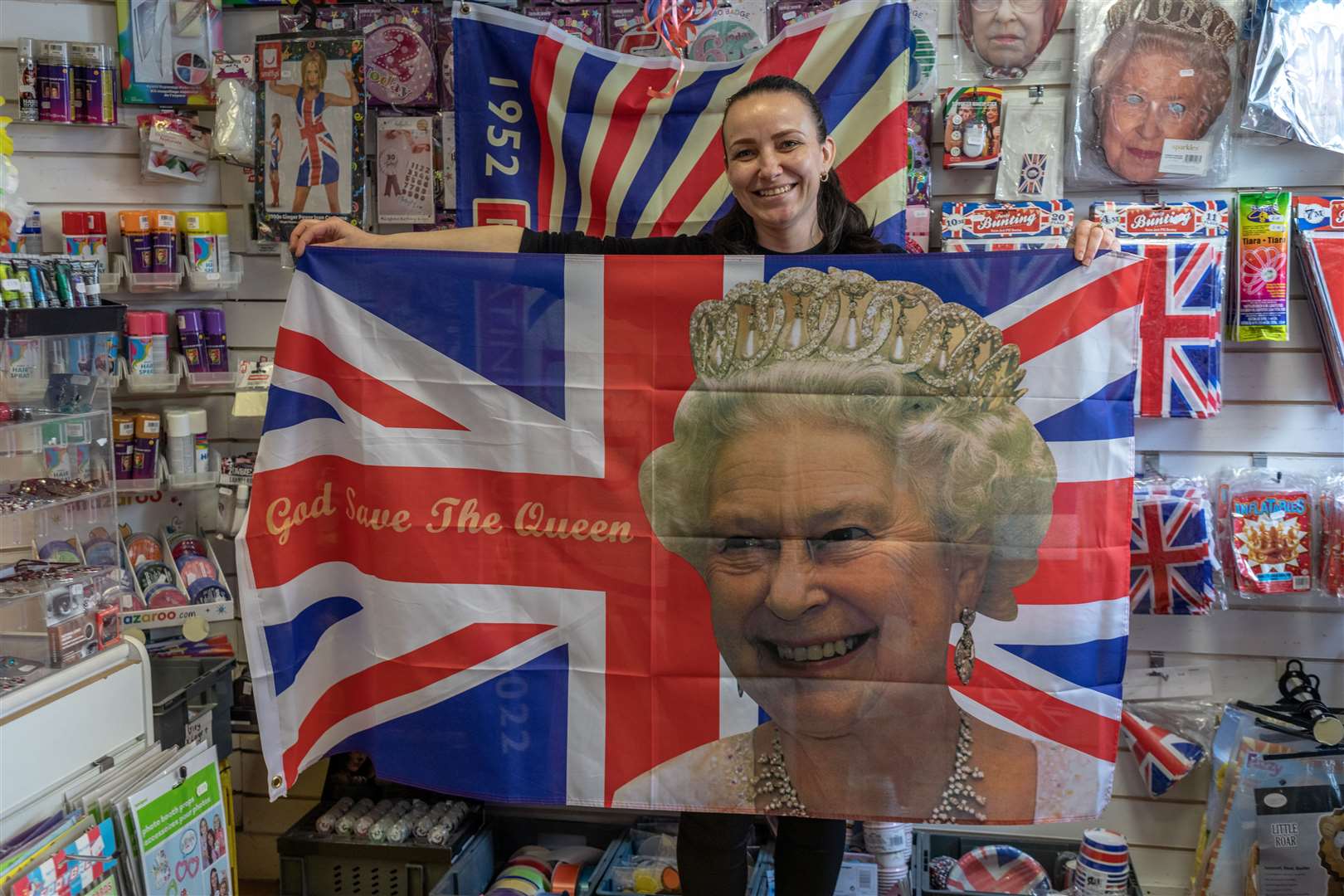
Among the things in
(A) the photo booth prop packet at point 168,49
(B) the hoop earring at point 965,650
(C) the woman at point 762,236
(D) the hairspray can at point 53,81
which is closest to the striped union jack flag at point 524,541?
(B) the hoop earring at point 965,650

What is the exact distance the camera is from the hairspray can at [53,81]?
279cm

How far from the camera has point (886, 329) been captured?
70.0 inches

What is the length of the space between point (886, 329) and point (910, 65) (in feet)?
3.97

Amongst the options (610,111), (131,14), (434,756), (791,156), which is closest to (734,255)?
(791,156)

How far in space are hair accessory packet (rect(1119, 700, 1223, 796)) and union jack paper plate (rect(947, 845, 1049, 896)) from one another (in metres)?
0.38

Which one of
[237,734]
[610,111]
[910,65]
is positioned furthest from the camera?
[237,734]

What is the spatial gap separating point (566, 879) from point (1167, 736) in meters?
1.60

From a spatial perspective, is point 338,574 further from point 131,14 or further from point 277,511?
point 131,14

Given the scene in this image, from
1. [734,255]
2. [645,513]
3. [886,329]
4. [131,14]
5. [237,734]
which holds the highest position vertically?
[131,14]

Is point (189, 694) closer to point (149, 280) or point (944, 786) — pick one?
point (149, 280)

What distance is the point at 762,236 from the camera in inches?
77.5

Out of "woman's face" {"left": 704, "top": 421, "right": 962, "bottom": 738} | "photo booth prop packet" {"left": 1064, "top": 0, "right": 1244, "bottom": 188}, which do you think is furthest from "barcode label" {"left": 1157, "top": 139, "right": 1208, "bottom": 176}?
"woman's face" {"left": 704, "top": 421, "right": 962, "bottom": 738}

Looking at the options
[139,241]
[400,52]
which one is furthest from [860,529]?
[139,241]

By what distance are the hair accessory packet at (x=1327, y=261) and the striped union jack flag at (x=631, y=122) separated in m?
1.00
